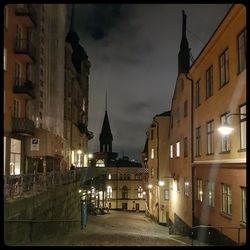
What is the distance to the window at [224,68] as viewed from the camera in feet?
55.3

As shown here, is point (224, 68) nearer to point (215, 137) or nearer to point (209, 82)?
point (209, 82)

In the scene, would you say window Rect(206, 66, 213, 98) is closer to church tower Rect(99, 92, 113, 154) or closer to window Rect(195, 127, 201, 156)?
window Rect(195, 127, 201, 156)

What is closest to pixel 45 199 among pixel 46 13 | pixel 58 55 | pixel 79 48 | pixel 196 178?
pixel 196 178

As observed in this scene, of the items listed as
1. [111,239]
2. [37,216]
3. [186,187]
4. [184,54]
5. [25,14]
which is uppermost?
[25,14]

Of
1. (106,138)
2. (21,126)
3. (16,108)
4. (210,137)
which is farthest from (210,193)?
(106,138)

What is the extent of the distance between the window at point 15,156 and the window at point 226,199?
666 inches

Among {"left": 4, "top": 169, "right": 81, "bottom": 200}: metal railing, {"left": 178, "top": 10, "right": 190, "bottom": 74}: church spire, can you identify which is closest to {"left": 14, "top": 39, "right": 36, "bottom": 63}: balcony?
{"left": 4, "top": 169, "right": 81, "bottom": 200}: metal railing

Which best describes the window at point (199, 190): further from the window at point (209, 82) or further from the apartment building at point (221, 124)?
the window at point (209, 82)

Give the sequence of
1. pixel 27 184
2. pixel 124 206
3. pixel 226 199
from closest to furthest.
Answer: pixel 226 199
pixel 27 184
pixel 124 206

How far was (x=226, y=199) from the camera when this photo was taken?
17.1m

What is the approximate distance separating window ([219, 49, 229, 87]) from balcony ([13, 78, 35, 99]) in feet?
57.7

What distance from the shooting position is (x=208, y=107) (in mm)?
20172

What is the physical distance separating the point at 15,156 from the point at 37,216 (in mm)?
12597

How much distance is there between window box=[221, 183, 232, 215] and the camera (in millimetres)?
16453
